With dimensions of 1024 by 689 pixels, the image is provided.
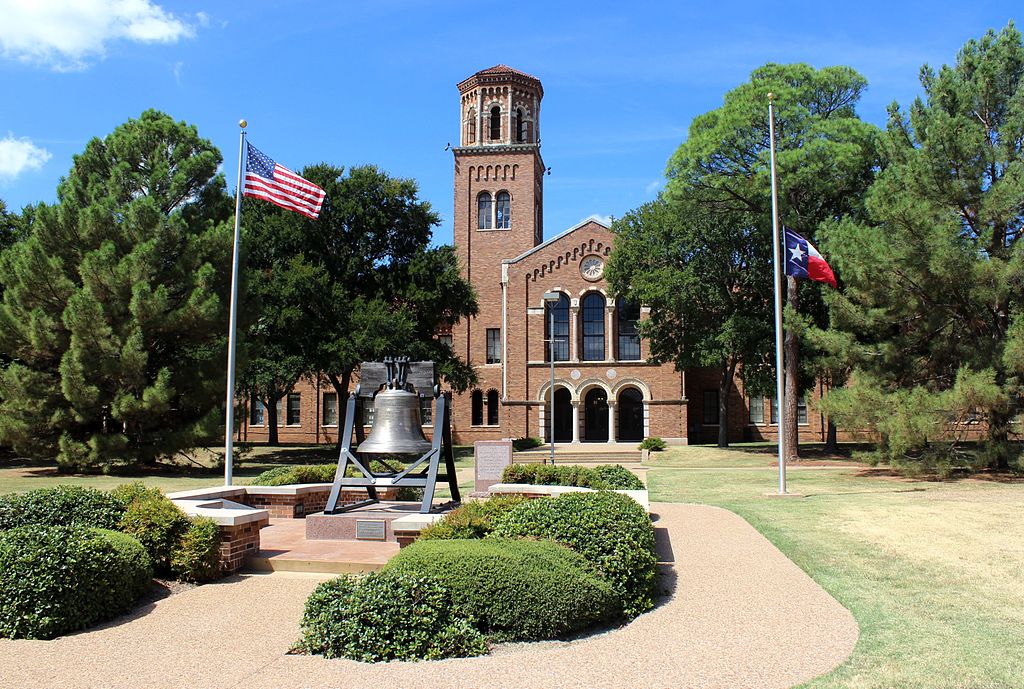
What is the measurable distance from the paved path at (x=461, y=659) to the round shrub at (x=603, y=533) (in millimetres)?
329

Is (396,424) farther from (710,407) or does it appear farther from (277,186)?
(710,407)

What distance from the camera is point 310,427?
50.8 meters

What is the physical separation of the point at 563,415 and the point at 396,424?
33.7 m

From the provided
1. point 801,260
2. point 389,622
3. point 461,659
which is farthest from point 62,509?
point 801,260

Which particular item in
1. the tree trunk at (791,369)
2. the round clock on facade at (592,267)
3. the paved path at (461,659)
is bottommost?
the paved path at (461,659)

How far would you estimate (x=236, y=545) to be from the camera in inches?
366

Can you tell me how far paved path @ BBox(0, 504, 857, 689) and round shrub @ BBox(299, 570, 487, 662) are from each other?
175mm

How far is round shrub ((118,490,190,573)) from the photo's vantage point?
344 inches

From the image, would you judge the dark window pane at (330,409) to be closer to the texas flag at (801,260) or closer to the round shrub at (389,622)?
the texas flag at (801,260)

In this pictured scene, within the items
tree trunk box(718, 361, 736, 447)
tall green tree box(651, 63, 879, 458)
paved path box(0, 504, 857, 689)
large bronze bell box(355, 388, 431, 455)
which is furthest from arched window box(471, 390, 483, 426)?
paved path box(0, 504, 857, 689)

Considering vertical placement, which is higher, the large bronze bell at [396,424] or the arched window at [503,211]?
the arched window at [503,211]

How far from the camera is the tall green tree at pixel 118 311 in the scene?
82.1 ft

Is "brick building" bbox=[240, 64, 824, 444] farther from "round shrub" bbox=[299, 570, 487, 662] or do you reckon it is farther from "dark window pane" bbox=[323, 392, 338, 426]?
"round shrub" bbox=[299, 570, 487, 662]


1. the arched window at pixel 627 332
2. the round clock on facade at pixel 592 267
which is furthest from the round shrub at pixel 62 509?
the round clock on facade at pixel 592 267
